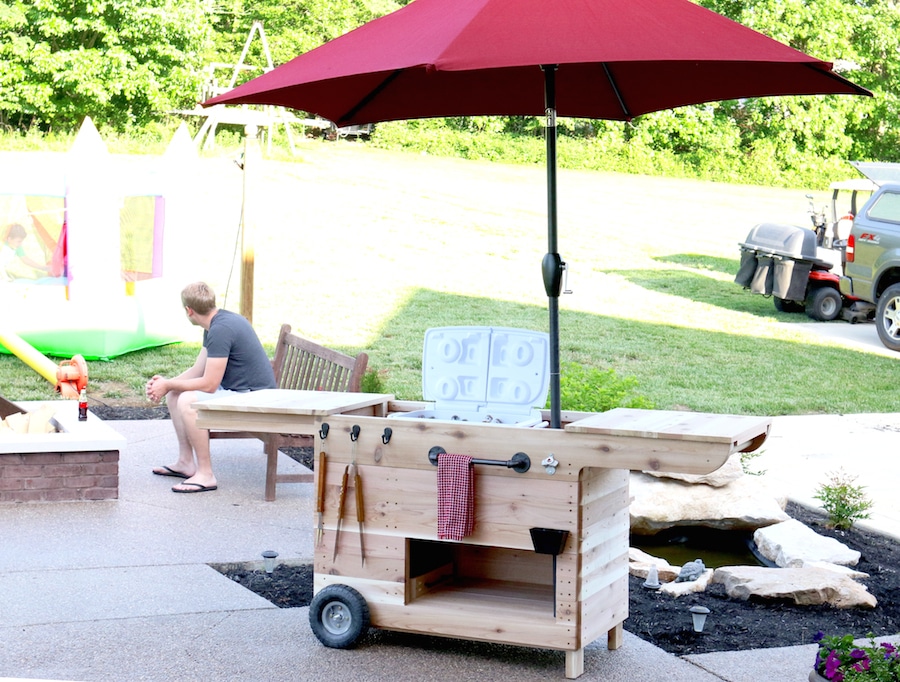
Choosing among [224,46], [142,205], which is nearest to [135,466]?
[142,205]

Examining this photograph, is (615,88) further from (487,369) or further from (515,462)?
(515,462)

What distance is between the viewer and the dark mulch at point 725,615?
4777 millimetres

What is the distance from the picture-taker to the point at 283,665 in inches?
168

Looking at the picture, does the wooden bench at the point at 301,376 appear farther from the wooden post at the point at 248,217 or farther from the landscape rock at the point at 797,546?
the landscape rock at the point at 797,546

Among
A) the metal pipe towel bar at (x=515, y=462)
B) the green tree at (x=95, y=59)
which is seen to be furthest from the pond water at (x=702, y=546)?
the green tree at (x=95, y=59)

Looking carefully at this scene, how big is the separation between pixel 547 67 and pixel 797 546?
9.57 feet

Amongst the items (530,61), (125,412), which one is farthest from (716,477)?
(125,412)

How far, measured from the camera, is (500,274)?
808 inches

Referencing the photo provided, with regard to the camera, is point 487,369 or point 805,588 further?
point 805,588

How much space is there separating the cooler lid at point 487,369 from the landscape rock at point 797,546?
6.68ft

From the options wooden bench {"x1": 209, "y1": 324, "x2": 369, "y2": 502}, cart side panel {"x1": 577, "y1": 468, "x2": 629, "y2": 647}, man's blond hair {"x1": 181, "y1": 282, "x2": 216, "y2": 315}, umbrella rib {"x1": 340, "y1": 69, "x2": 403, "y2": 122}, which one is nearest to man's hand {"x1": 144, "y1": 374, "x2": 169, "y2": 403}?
man's blond hair {"x1": 181, "y1": 282, "x2": 216, "y2": 315}

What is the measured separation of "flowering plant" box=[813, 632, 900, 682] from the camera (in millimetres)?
3398

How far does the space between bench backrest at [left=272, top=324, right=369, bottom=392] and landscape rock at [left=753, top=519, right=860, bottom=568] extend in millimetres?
2491

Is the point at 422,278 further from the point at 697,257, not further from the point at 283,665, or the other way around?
the point at 283,665
